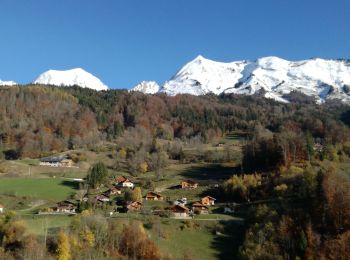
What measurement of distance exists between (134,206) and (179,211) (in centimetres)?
843

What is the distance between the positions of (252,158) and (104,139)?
59327 mm

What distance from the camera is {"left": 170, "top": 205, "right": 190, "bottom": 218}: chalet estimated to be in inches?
2522

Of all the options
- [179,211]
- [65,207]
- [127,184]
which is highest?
[127,184]

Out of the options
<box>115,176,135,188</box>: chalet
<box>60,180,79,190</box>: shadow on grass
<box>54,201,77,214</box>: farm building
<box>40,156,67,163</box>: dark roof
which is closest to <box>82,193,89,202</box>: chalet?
<box>54,201,77,214</box>: farm building

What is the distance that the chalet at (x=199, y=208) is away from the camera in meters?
68.1

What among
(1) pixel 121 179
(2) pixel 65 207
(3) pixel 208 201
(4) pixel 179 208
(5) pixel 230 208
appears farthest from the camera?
(1) pixel 121 179

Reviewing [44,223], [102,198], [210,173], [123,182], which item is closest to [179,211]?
[102,198]

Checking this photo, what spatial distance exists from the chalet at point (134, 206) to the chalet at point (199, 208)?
25.1 feet

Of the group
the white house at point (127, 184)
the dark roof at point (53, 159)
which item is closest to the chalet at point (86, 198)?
the white house at point (127, 184)

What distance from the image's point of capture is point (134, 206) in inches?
2785

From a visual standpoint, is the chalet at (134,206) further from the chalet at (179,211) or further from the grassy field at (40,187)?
the grassy field at (40,187)

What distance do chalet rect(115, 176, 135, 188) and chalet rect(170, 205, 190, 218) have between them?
24.6 m

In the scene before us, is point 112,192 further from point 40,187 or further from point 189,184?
point 189,184

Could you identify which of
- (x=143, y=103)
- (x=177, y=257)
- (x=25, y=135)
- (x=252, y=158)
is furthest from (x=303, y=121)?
(x=177, y=257)
